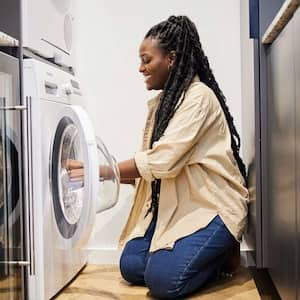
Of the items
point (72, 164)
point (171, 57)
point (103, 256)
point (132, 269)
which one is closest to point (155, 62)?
point (171, 57)

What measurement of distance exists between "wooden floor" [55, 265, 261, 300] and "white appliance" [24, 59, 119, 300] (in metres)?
0.08

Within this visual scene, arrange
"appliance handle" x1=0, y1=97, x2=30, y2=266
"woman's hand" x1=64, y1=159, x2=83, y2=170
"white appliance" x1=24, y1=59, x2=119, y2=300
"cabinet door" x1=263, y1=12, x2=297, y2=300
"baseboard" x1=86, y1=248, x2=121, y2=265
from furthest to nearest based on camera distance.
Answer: "baseboard" x1=86, y1=248, x2=121, y2=265, "woman's hand" x1=64, y1=159, x2=83, y2=170, "white appliance" x1=24, y1=59, x2=119, y2=300, "appliance handle" x1=0, y1=97, x2=30, y2=266, "cabinet door" x1=263, y1=12, x2=297, y2=300

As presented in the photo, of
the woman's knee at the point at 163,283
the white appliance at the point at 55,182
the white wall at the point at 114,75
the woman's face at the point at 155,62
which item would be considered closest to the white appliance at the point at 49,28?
the white appliance at the point at 55,182

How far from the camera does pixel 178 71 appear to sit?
2.16 meters

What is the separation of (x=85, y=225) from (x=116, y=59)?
108 centimetres

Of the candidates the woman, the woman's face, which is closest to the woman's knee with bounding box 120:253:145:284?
the woman

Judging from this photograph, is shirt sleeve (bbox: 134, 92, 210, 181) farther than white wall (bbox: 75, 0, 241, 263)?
No

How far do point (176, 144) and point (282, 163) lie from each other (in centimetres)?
48

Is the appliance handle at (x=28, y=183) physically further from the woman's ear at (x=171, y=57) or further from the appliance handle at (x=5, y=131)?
the woman's ear at (x=171, y=57)

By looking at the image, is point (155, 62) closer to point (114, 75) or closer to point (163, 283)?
point (114, 75)

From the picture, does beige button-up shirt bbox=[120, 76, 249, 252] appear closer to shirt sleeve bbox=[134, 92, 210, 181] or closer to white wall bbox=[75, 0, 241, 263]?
shirt sleeve bbox=[134, 92, 210, 181]

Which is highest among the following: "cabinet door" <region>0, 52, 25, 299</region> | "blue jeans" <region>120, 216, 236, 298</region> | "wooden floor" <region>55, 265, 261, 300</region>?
"cabinet door" <region>0, 52, 25, 299</region>

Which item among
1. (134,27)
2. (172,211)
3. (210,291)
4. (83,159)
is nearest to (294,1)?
(83,159)

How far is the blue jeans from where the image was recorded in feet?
6.50
